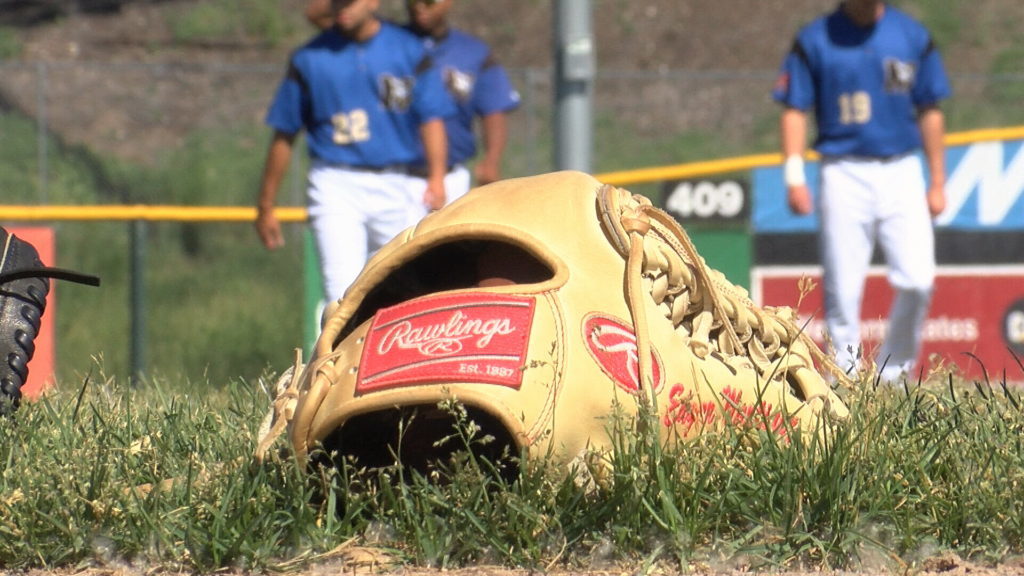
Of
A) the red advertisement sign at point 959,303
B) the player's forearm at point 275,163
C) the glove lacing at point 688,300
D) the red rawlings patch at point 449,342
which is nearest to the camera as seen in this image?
the red rawlings patch at point 449,342

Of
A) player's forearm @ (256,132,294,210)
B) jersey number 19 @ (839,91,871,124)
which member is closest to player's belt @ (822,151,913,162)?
jersey number 19 @ (839,91,871,124)

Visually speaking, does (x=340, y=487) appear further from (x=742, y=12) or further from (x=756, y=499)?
(x=742, y=12)

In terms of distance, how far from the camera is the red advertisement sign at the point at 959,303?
929 cm

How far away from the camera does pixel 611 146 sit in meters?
17.0

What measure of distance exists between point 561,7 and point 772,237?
7.24ft

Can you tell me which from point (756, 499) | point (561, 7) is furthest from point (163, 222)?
point (756, 499)

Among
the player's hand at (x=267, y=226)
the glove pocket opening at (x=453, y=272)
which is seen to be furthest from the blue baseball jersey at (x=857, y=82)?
the glove pocket opening at (x=453, y=272)

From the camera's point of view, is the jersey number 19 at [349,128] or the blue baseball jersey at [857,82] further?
the blue baseball jersey at [857,82]

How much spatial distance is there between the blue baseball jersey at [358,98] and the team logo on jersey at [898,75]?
7.22 ft

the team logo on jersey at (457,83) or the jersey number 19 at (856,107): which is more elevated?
the team logo on jersey at (457,83)

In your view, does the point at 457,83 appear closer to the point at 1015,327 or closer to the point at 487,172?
the point at 487,172

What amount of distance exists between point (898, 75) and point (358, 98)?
2.68 metres

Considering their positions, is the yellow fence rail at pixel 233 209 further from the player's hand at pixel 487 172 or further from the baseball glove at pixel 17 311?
the baseball glove at pixel 17 311

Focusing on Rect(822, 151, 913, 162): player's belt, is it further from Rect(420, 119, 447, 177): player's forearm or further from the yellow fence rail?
Rect(420, 119, 447, 177): player's forearm
